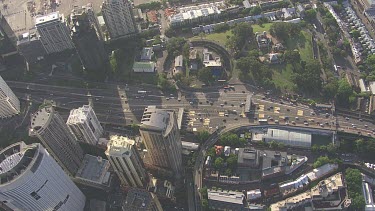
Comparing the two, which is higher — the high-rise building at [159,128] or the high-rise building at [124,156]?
the high-rise building at [159,128]

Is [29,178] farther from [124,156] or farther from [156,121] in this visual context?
[156,121]

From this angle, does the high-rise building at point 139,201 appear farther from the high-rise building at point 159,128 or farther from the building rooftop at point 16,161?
the building rooftop at point 16,161

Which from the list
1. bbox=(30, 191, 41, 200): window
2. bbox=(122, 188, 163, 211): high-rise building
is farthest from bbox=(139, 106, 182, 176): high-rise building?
bbox=(30, 191, 41, 200): window

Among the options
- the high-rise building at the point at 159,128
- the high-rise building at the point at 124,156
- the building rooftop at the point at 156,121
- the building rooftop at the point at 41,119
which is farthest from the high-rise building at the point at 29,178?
the building rooftop at the point at 156,121

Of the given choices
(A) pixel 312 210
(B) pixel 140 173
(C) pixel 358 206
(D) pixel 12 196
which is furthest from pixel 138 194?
(C) pixel 358 206

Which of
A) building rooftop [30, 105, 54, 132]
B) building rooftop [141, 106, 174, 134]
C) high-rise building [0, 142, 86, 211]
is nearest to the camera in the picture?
high-rise building [0, 142, 86, 211]

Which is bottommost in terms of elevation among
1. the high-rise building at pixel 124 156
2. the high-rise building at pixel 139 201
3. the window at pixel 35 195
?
the high-rise building at pixel 139 201

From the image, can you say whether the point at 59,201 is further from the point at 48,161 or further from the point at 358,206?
the point at 358,206

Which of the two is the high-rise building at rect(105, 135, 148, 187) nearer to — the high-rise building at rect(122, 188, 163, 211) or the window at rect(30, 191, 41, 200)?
the high-rise building at rect(122, 188, 163, 211)
